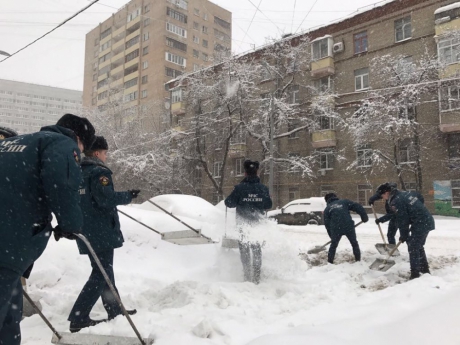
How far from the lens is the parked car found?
53.4 feet

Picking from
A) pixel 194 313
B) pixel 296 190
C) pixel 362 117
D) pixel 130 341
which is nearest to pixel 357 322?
pixel 194 313

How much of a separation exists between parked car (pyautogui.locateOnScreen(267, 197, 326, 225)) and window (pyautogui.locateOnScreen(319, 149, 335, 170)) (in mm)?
8246

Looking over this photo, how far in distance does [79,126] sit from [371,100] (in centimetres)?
2108

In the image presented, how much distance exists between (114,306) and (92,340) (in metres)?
0.78

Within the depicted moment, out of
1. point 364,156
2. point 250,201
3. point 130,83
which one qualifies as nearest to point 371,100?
point 364,156

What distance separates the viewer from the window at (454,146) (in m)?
19.5

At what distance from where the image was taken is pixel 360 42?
24656 mm

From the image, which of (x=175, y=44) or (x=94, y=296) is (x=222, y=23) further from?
(x=94, y=296)

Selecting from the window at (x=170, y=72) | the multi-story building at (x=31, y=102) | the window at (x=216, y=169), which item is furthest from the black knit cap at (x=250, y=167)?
the multi-story building at (x=31, y=102)

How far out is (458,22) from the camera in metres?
18.8

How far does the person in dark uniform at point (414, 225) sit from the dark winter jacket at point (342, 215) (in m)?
0.97

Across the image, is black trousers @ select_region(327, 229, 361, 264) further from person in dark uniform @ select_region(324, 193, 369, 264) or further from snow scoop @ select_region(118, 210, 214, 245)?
snow scoop @ select_region(118, 210, 214, 245)

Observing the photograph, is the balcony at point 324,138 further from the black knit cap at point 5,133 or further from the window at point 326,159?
Result: the black knit cap at point 5,133

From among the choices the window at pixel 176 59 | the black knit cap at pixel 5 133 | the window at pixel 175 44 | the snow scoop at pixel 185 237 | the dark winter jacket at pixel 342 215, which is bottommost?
the snow scoop at pixel 185 237
